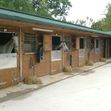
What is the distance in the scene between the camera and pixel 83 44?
22094 millimetres

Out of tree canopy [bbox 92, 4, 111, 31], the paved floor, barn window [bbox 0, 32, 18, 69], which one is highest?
tree canopy [bbox 92, 4, 111, 31]

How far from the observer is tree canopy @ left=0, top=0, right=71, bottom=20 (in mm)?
29641

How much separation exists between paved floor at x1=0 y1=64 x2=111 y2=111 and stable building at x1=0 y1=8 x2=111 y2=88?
162cm

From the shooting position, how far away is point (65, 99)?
920 centimetres

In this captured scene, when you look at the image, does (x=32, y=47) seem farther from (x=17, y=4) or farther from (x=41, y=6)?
(x=41, y=6)

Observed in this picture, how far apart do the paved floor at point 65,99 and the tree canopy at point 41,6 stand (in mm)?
19155

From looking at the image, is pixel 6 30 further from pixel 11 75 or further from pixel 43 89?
pixel 43 89

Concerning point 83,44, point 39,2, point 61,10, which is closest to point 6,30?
point 83,44

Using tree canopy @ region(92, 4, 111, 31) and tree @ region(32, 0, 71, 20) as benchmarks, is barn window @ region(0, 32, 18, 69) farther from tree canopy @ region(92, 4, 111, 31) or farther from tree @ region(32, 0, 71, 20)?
tree canopy @ region(92, 4, 111, 31)

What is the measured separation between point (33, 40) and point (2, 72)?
3.21 meters

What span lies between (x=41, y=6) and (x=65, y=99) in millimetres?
29246

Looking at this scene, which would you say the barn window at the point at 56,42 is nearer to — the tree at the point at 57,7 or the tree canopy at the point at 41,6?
the tree canopy at the point at 41,6

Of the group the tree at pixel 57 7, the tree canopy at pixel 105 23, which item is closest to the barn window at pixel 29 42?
the tree at pixel 57 7

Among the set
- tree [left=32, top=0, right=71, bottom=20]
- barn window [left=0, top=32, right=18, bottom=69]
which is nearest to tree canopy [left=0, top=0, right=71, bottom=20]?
tree [left=32, top=0, right=71, bottom=20]
